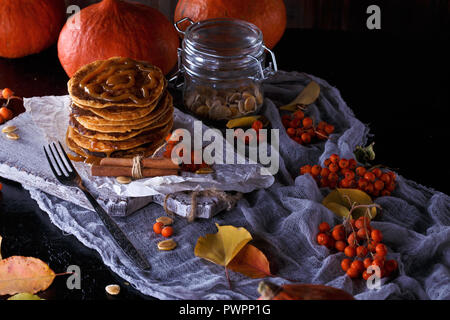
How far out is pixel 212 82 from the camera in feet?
6.09

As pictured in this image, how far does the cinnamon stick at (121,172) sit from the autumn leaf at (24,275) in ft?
0.93

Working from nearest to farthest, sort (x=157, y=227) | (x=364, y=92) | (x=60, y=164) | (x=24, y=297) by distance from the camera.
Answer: (x=24, y=297)
(x=157, y=227)
(x=60, y=164)
(x=364, y=92)

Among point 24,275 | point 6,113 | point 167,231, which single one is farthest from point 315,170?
point 6,113

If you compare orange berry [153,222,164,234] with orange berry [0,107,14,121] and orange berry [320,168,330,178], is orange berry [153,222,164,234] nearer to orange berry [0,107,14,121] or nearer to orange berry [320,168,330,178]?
orange berry [320,168,330,178]

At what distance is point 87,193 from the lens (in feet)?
4.90

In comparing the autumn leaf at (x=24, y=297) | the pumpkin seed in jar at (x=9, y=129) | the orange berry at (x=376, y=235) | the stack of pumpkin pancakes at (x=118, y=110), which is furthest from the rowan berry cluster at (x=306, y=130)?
the autumn leaf at (x=24, y=297)

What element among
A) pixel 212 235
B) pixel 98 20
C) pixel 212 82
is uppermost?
pixel 98 20

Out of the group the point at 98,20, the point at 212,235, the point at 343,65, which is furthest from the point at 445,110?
the point at 98,20

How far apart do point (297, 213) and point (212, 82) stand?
0.57m

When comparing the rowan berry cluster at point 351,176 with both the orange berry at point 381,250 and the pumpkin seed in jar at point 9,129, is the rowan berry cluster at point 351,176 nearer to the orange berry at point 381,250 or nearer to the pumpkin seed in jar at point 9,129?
the orange berry at point 381,250

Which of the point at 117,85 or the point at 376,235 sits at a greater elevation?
the point at 117,85

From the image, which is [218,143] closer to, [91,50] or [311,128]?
[311,128]

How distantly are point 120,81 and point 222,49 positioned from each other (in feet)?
1.15

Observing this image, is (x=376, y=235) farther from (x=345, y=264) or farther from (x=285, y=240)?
(x=285, y=240)
